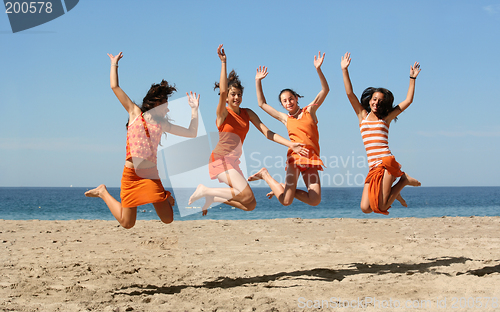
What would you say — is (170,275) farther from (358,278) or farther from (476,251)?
(476,251)

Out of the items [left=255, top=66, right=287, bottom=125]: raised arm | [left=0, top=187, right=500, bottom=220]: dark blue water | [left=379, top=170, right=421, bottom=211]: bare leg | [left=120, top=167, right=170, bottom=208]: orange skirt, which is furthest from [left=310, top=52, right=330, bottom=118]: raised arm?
[left=0, top=187, right=500, bottom=220]: dark blue water

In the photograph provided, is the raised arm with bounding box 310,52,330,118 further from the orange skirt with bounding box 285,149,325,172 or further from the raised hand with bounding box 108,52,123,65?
the raised hand with bounding box 108,52,123,65

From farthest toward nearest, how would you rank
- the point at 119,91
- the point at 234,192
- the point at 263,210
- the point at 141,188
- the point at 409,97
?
1. the point at 263,210
2. the point at 409,97
3. the point at 234,192
4. the point at 141,188
5. the point at 119,91

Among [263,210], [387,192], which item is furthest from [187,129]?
[263,210]

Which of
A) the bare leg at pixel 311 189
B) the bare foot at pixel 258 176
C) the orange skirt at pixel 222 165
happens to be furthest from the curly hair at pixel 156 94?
the bare leg at pixel 311 189

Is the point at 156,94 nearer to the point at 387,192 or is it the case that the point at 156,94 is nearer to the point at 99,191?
the point at 99,191

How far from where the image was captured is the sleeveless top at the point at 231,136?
589cm

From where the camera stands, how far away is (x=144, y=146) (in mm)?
5426

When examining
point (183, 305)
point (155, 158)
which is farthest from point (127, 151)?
point (183, 305)

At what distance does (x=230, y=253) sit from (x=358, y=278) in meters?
3.35

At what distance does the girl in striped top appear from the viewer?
230 inches

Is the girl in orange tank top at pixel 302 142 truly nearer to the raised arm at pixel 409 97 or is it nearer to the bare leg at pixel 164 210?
the raised arm at pixel 409 97

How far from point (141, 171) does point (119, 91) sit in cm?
115

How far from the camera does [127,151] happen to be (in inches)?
217
